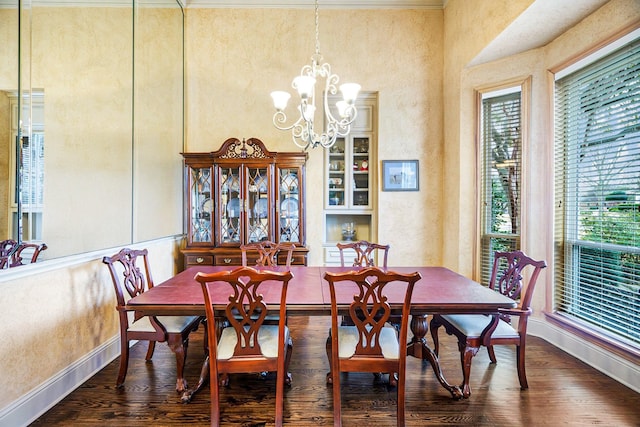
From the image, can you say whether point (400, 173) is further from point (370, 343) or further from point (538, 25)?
point (370, 343)

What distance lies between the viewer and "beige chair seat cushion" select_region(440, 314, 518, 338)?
2006 mm

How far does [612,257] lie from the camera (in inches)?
94.2

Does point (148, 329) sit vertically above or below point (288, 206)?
below

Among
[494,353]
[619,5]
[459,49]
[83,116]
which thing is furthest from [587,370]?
[83,116]

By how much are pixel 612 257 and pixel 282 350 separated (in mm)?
2625

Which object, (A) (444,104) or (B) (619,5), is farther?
(A) (444,104)

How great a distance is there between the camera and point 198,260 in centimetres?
344

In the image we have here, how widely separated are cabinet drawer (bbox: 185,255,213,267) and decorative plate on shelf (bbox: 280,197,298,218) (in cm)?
95

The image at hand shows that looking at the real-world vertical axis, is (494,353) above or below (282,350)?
below

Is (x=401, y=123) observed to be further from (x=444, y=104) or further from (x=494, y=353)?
(x=494, y=353)

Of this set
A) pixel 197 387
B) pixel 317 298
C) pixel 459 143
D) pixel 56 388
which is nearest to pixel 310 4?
pixel 459 143

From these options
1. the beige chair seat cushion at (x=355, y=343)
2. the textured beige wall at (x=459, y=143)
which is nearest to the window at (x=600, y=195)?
the textured beige wall at (x=459, y=143)

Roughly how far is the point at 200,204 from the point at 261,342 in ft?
7.19

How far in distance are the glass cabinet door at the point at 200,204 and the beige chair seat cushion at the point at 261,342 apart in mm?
1763
